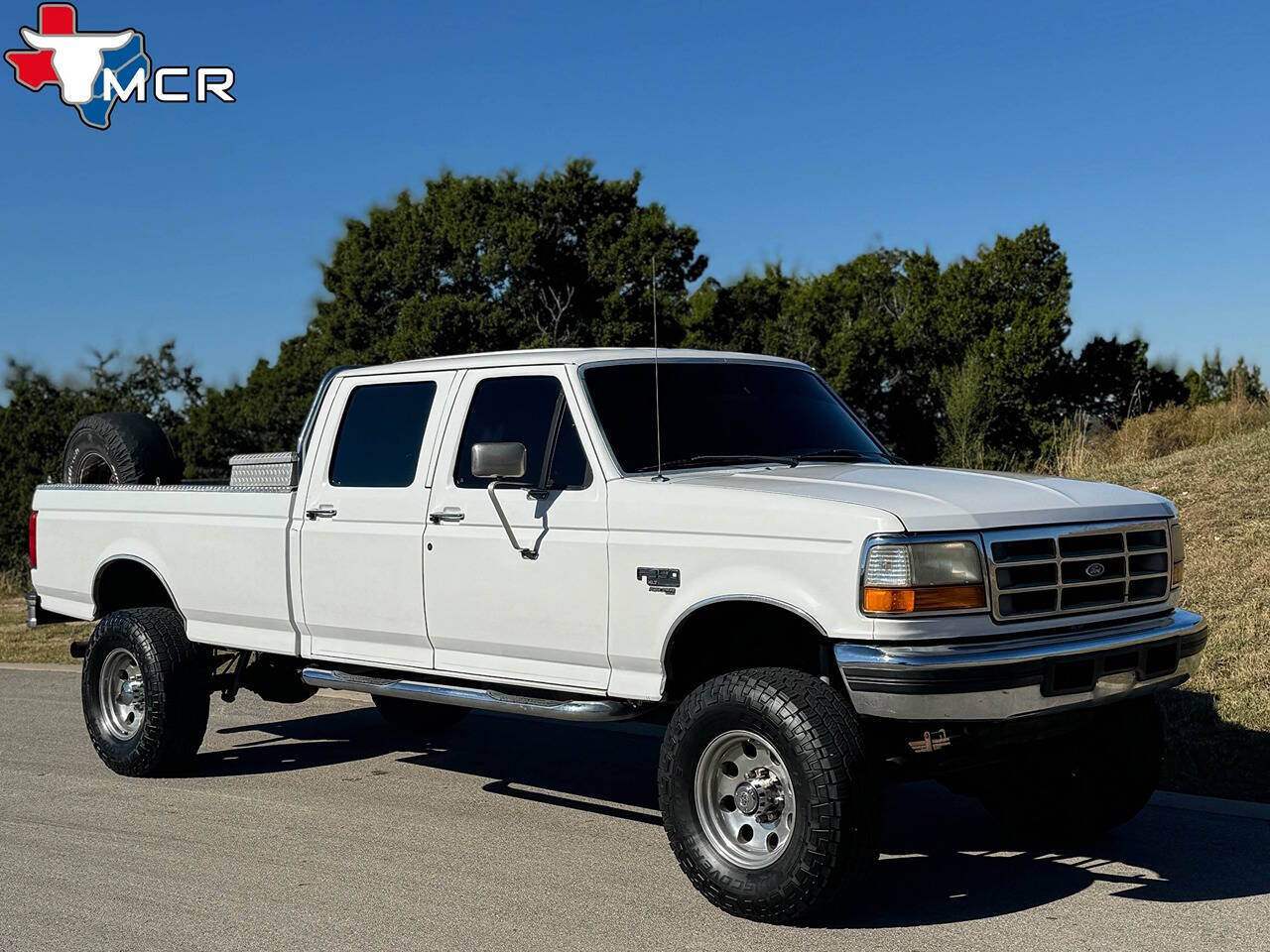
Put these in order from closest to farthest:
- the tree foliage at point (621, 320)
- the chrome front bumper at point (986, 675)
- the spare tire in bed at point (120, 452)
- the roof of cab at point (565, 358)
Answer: the chrome front bumper at point (986, 675)
the roof of cab at point (565, 358)
the spare tire in bed at point (120, 452)
the tree foliage at point (621, 320)

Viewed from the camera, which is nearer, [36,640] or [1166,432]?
[36,640]

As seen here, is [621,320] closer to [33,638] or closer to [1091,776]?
[33,638]

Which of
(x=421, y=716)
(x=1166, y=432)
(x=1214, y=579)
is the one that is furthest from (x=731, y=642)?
(x=1166, y=432)

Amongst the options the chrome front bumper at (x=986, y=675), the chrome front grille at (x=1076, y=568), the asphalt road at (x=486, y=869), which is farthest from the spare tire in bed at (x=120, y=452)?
the chrome front grille at (x=1076, y=568)

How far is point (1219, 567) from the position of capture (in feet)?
36.5

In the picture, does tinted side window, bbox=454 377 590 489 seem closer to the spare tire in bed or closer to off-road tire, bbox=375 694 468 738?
off-road tire, bbox=375 694 468 738

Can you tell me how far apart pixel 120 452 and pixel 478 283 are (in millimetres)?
38773

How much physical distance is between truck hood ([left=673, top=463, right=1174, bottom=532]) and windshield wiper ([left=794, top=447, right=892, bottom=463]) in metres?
0.23

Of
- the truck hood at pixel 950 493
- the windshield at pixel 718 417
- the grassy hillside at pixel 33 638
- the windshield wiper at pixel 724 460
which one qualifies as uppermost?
the windshield at pixel 718 417

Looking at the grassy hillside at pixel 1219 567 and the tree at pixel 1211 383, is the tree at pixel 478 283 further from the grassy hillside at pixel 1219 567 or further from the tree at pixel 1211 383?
the grassy hillside at pixel 1219 567

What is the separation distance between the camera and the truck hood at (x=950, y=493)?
5.33 metres

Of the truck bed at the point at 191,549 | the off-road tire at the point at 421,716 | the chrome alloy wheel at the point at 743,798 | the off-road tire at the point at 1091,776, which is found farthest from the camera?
the off-road tire at the point at 421,716

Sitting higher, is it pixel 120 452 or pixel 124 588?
pixel 120 452

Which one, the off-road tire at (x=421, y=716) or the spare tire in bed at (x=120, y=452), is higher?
the spare tire in bed at (x=120, y=452)
